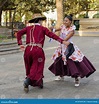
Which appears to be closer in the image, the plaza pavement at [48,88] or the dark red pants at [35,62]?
the plaza pavement at [48,88]

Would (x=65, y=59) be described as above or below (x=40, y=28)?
below

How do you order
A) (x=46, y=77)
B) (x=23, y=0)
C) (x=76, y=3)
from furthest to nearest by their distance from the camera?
(x=76, y=3)
(x=23, y=0)
(x=46, y=77)

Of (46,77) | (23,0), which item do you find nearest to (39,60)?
(46,77)

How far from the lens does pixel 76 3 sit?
30734mm

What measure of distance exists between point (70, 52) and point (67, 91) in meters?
0.86

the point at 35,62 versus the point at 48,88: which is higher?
the point at 35,62

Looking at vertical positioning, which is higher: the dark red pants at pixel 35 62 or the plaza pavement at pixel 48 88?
the dark red pants at pixel 35 62

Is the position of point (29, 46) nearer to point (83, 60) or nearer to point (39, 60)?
point (39, 60)

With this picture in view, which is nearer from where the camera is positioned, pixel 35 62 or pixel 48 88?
pixel 35 62

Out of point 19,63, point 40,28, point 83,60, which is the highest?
point 40,28

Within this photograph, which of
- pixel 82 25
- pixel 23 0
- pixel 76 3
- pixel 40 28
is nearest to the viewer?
pixel 40 28

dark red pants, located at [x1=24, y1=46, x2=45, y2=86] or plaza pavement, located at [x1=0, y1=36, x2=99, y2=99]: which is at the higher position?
dark red pants, located at [x1=24, y1=46, x2=45, y2=86]

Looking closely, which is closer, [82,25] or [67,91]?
[67,91]

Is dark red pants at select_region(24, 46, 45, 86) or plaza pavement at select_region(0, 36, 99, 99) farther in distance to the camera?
dark red pants at select_region(24, 46, 45, 86)
